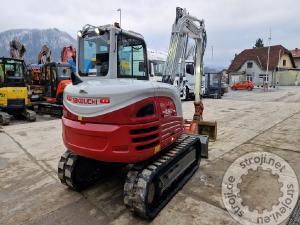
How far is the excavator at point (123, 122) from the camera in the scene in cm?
345

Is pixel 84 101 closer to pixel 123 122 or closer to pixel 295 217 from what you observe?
pixel 123 122

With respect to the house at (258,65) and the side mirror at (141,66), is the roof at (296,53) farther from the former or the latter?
the side mirror at (141,66)

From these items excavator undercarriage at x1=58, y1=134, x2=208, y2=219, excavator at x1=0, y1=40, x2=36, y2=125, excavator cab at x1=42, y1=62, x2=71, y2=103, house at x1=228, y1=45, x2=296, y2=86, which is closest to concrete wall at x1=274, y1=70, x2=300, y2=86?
house at x1=228, y1=45, x2=296, y2=86

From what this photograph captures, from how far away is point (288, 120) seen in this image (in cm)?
1123

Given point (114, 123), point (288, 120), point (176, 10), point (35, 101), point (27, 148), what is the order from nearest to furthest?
point (114, 123) < point (176, 10) < point (27, 148) < point (288, 120) < point (35, 101)

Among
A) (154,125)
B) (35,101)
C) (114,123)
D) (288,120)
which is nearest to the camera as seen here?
(114,123)

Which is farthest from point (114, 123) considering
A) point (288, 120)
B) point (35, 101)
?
point (35, 101)

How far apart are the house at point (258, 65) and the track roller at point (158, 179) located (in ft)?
147

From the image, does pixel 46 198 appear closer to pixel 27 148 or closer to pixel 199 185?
pixel 199 185

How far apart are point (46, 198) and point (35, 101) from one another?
36.5 feet

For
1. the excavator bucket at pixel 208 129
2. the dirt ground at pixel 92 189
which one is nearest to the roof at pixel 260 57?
the dirt ground at pixel 92 189

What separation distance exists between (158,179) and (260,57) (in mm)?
50096

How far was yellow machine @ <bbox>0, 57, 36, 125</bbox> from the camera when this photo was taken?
10.5 m

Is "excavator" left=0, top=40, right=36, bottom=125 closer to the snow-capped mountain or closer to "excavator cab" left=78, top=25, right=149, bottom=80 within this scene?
"excavator cab" left=78, top=25, right=149, bottom=80
